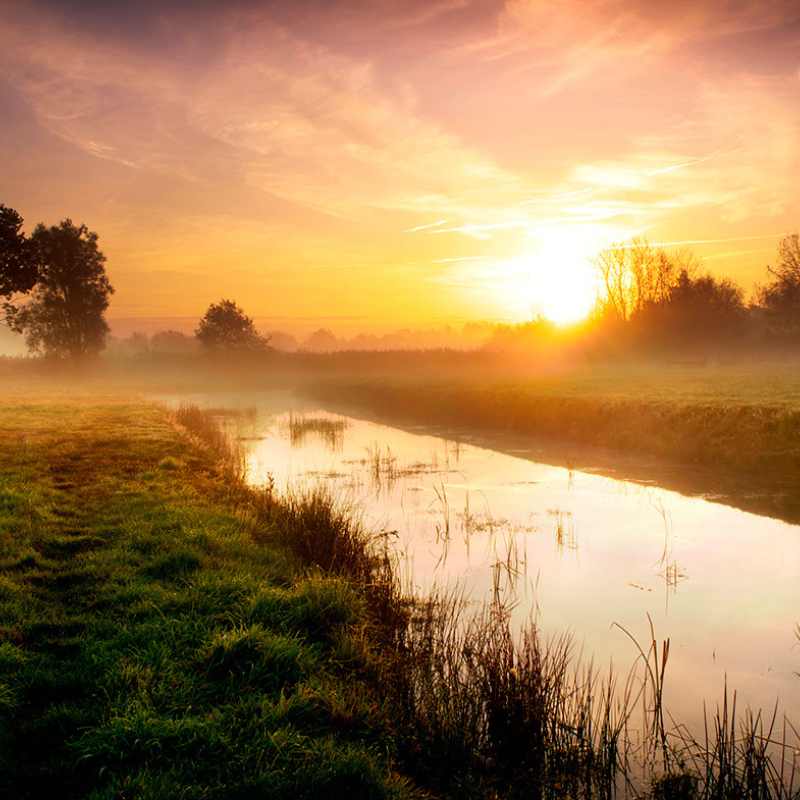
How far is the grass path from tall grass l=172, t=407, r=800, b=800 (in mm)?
507

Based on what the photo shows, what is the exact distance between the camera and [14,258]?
23531 millimetres

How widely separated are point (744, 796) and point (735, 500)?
12802mm

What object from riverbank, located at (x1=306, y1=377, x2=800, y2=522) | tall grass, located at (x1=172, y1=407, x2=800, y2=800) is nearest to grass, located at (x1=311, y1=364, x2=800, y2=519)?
riverbank, located at (x1=306, y1=377, x2=800, y2=522)

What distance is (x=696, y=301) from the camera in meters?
67.4

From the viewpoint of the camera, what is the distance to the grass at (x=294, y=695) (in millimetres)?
5055

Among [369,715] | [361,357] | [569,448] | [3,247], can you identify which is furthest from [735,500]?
[361,357]

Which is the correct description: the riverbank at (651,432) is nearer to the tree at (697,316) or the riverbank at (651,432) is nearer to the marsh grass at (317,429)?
the marsh grass at (317,429)

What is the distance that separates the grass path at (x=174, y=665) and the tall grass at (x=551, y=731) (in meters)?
0.51

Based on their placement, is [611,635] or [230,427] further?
[230,427]

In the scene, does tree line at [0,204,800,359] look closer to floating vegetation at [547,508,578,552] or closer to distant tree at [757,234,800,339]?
distant tree at [757,234,800,339]

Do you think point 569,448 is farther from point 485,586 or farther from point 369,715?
point 369,715

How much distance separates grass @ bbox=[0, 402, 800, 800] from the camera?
505cm

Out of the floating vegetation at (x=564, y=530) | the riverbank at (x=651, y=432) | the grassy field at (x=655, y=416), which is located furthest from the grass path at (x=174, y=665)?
the grassy field at (x=655, y=416)

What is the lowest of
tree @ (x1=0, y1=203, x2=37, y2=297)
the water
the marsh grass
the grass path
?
the water
